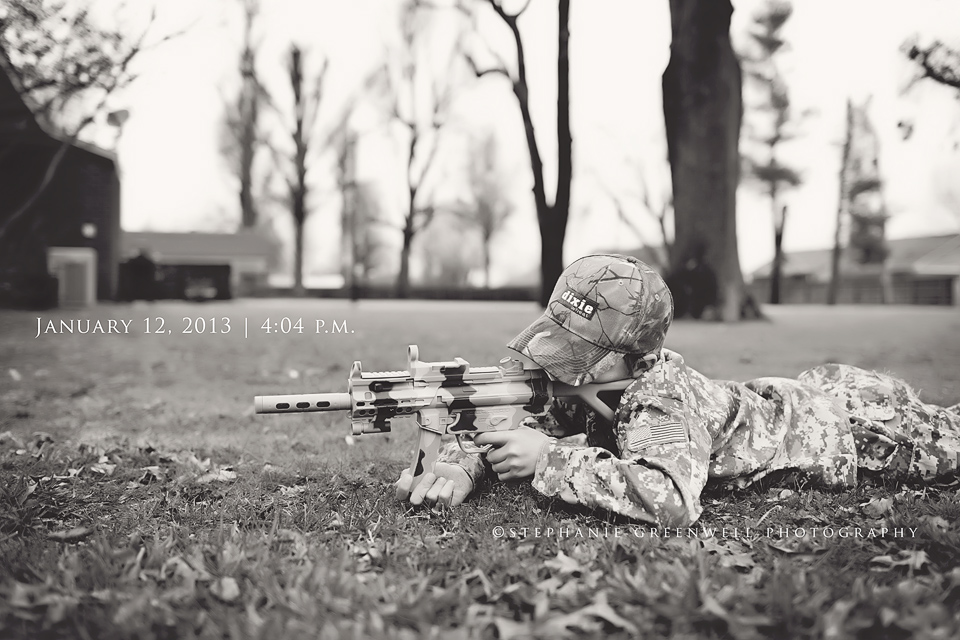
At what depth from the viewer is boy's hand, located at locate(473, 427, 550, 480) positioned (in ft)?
9.14

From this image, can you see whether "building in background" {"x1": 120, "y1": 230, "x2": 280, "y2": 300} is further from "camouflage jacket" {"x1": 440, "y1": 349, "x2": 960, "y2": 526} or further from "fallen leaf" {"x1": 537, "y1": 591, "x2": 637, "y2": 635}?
"fallen leaf" {"x1": 537, "y1": 591, "x2": 637, "y2": 635}

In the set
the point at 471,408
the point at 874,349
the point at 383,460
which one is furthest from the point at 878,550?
the point at 874,349

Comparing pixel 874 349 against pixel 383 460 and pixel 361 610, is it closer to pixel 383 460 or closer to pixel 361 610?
pixel 383 460

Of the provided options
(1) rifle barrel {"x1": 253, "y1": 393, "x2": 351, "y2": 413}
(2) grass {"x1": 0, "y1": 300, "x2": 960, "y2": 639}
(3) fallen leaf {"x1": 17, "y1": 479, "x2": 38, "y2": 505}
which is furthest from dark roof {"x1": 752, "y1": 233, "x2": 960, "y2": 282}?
(3) fallen leaf {"x1": 17, "y1": 479, "x2": 38, "y2": 505}

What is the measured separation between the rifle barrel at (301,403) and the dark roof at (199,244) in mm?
46209

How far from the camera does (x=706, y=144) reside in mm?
12328

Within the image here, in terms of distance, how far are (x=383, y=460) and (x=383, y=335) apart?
23.0 feet

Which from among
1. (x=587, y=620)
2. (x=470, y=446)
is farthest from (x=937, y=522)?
(x=470, y=446)

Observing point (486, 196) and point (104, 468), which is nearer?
point (104, 468)

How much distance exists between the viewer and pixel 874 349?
945cm

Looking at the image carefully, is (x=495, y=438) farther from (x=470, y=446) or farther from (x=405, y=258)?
(x=405, y=258)

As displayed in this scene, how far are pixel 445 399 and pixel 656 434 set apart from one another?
842mm

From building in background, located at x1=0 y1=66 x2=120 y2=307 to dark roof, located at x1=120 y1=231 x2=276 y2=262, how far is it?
22973mm

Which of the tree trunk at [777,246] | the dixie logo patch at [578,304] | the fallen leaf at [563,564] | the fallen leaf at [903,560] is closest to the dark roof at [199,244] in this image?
the tree trunk at [777,246]
